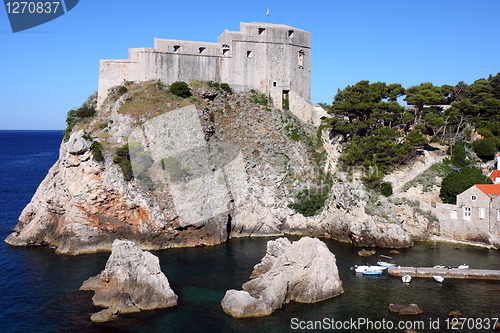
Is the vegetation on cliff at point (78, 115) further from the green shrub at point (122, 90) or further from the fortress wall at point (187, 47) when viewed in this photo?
the fortress wall at point (187, 47)

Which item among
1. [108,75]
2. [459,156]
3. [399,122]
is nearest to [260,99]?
[399,122]

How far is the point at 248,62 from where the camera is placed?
180 feet

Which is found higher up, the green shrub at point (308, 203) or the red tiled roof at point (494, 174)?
the red tiled roof at point (494, 174)

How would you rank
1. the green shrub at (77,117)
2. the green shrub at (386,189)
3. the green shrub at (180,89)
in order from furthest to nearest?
the green shrub at (180,89) → the green shrub at (77,117) → the green shrub at (386,189)

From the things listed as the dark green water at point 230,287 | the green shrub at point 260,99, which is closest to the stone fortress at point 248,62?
the green shrub at point 260,99

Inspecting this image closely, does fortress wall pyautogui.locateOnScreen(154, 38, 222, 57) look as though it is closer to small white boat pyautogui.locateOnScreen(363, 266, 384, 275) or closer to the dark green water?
the dark green water

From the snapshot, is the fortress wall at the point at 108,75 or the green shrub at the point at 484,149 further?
the fortress wall at the point at 108,75

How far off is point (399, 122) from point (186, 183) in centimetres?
2924

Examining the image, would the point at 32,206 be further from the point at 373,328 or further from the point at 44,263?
the point at 373,328

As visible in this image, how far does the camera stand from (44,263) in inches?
1428

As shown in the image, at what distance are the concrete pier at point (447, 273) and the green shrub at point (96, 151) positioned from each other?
3000cm

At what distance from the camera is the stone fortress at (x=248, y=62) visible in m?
51.7

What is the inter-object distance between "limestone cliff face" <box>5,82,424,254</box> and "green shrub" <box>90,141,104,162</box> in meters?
0.52

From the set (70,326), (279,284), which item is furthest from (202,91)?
(70,326)
